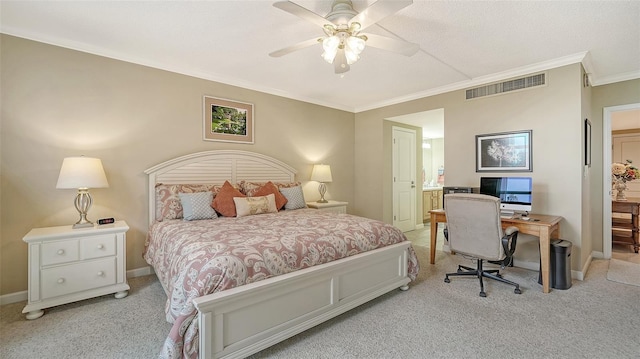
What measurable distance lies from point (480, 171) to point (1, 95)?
5.54m

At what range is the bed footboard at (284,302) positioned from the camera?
170cm

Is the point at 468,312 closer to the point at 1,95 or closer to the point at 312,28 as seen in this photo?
the point at 312,28

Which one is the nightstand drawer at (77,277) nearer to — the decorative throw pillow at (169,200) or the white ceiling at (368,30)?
the decorative throw pillow at (169,200)

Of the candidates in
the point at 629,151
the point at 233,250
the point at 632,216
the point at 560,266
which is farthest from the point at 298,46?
the point at 629,151

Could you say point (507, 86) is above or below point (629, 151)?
above

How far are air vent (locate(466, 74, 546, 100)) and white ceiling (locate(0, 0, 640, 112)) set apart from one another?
0.31ft

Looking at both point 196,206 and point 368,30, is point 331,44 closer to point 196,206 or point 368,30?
point 368,30

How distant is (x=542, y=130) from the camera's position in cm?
353

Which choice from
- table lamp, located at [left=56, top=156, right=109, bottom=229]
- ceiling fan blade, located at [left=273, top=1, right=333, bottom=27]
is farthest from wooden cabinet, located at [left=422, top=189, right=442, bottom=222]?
table lamp, located at [left=56, top=156, right=109, bottom=229]

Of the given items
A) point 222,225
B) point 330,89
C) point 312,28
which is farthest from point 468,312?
point 330,89

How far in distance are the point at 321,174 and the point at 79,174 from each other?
316 cm

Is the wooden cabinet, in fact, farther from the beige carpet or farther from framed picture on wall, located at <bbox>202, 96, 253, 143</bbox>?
framed picture on wall, located at <bbox>202, 96, 253, 143</bbox>

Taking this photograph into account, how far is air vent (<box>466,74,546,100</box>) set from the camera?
11.6 ft

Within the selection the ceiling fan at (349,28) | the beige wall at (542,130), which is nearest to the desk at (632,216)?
the beige wall at (542,130)
